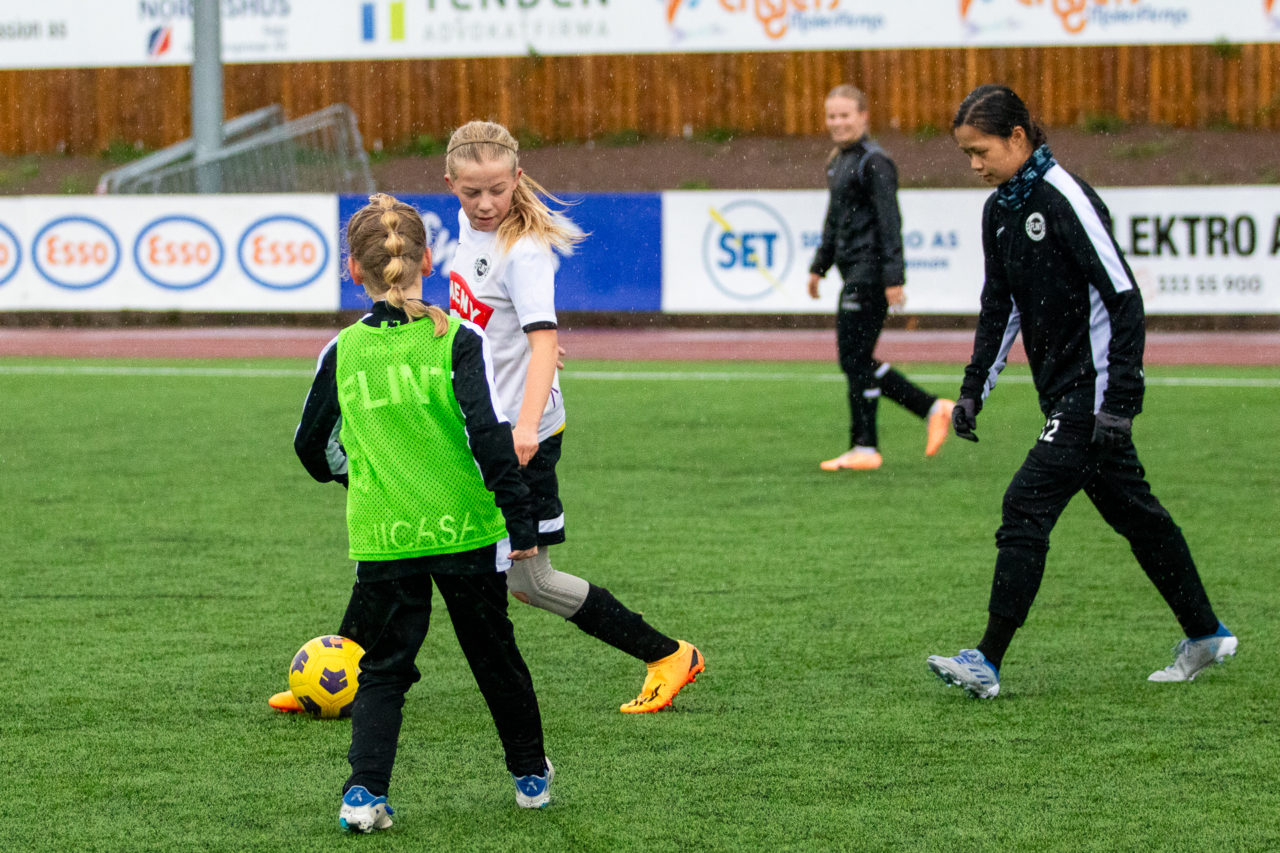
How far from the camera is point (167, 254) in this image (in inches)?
699

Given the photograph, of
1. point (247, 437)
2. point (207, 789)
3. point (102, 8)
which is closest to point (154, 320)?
point (247, 437)

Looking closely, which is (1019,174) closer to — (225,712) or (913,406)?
(225,712)

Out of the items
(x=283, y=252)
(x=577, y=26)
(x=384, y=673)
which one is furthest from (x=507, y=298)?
(x=577, y=26)

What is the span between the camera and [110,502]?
315 inches

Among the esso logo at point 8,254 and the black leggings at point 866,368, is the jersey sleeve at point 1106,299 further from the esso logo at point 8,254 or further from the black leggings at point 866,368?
the esso logo at point 8,254

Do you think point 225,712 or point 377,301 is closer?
point 377,301

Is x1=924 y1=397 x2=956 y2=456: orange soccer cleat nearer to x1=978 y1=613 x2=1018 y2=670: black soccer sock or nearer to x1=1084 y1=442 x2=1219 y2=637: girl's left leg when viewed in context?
x1=1084 y1=442 x2=1219 y2=637: girl's left leg

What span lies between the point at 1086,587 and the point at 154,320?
14.1m

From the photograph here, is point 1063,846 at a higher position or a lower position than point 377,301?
lower

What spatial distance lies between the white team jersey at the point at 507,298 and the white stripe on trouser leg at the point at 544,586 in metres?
0.36

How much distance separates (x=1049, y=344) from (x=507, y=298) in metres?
1.54

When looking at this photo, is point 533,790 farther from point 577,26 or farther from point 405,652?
point 577,26

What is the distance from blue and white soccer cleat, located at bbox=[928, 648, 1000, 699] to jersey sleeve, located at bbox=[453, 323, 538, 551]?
1.62 m

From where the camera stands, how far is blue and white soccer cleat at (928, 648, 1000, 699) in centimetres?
462
